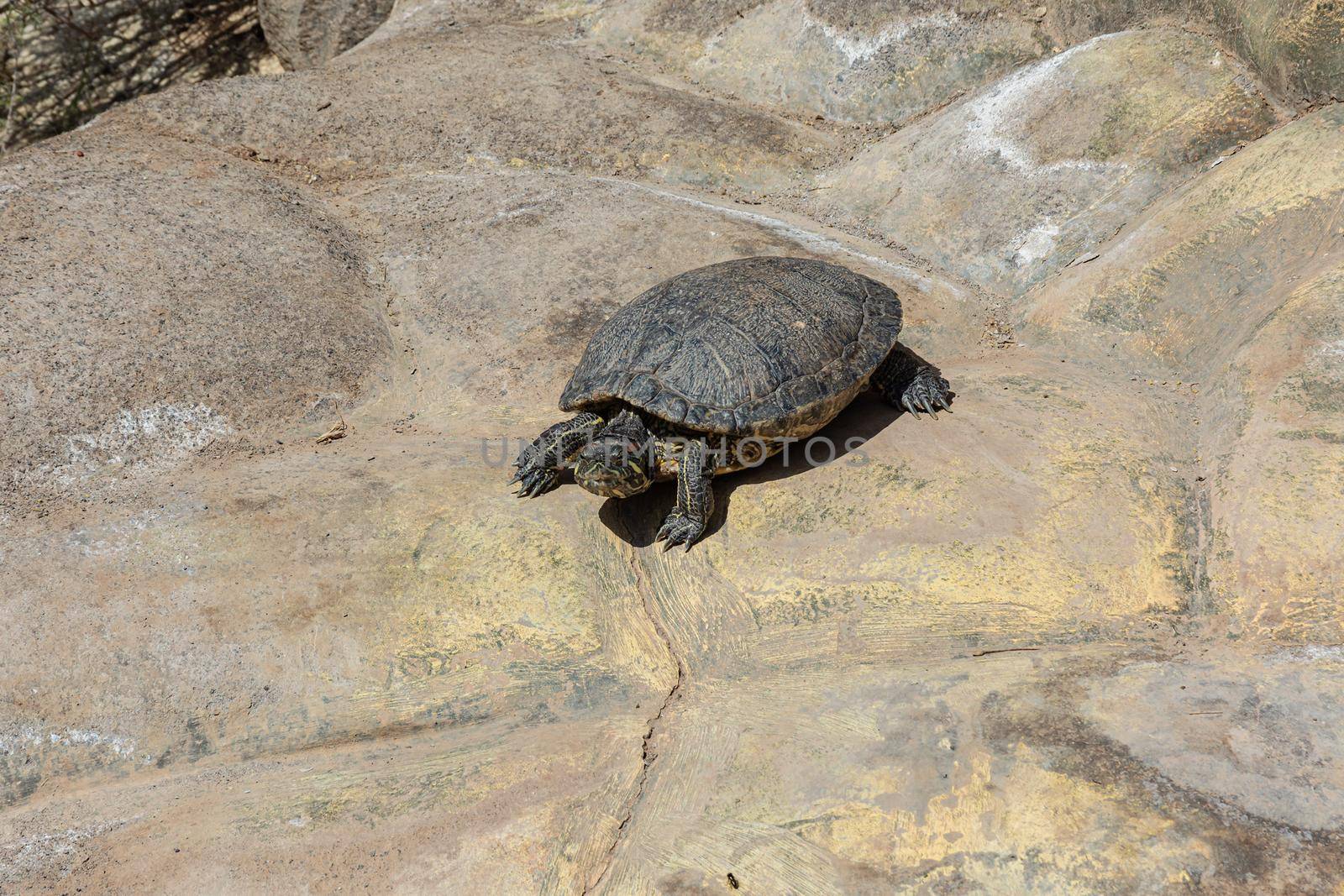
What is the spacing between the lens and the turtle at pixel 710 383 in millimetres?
5398

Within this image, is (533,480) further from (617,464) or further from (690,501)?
(690,501)

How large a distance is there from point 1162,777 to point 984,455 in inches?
85.4

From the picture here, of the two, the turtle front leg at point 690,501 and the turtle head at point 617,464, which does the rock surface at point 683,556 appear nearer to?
the turtle front leg at point 690,501

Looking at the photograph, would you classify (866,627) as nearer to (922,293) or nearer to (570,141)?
(922,293)

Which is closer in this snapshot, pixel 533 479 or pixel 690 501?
pixel 690 501

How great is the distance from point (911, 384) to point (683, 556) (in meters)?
2.04

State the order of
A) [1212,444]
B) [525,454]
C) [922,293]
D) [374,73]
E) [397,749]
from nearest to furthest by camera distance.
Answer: [397,749] → [1212,444] → [525,454] → [922,293] → [374,73]

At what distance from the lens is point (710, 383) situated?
214 inches

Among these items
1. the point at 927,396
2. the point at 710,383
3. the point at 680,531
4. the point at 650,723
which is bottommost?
the point at 650,723

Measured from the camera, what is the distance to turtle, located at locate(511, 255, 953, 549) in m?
5.40

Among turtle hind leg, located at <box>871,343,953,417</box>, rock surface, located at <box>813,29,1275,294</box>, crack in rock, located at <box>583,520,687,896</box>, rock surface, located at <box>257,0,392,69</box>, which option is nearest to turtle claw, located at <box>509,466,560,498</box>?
crack in rock, located at <box>583,520,687,896</box>

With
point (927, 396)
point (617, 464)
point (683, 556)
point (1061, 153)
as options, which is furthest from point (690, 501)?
point (1061, 153)

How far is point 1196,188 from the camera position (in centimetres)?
695

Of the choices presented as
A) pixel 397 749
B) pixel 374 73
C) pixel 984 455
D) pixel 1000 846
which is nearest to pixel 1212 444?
pixel 984 455
